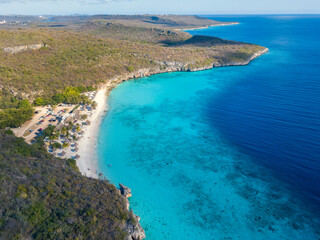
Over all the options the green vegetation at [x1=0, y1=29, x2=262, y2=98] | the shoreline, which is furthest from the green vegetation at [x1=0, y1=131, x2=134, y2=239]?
the green vegetation at [x1=0, y1=29, x2=262, y2=98]

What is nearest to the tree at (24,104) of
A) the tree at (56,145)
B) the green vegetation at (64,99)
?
the green vegetation at (64,99)

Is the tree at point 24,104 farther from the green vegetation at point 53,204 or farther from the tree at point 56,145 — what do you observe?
the green vegetation at point 53,204

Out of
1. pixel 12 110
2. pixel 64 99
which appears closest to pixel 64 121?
pixel 12 110

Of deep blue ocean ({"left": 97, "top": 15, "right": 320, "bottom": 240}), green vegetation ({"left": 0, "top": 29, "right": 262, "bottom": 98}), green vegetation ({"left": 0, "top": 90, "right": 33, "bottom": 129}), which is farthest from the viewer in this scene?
green vegetation ({"left": 0, "top": 29, "right": 262, "bottom": 98})

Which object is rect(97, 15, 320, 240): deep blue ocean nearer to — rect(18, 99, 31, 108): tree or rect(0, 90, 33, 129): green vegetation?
rect(0, 90, 33, 129): green vegetation

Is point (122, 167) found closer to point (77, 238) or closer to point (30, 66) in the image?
point (77, 238)

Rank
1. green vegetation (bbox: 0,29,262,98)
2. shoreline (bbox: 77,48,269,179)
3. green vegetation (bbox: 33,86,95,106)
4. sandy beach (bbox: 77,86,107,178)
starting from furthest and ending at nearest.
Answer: green vegetation (bbox: 0,29,262,98), green vegetation (bbox: 33,86,95,106), shoreline (bbox: 77,48,269,179), sandy beach (bbox: 77,86,107,178)

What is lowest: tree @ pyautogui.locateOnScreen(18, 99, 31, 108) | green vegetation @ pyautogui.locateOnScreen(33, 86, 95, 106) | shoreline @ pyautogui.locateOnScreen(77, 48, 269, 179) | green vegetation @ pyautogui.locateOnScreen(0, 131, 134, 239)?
shoreline @ pyautogui.locateOnScreen(77, 48, 269, 179)
